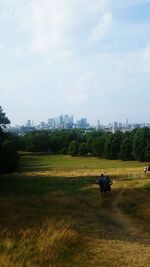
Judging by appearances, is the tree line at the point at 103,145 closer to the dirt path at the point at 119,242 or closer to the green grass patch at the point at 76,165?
the green grass patch at the point at 76,165

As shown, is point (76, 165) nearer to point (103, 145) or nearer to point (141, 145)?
point (141, 145)

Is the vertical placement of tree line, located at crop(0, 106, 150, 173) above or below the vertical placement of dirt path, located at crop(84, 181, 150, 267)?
above

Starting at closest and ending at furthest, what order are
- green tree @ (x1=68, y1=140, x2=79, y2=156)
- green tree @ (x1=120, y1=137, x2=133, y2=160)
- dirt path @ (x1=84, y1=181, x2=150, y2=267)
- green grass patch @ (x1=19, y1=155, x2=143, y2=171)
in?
dirt path @ (x1=84, y1=181, x2=150, y2=267) → green grass patch @ (x1=19, y1=155, x2=143, y2=171) → green tree @ (x1=120, y1=137, x2=133, y2=160) → green tree @ (x1=68, y1=140, x2=79, y2=156)

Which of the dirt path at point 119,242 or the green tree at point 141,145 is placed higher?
the green tree at point 141,145

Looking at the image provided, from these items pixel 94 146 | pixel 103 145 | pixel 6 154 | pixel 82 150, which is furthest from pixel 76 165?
pixel 82 150

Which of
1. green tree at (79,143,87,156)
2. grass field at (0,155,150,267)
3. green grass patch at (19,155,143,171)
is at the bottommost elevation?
green grass patch at (19,155,143,171)

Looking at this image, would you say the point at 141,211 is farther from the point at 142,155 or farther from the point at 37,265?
the point at 142,155

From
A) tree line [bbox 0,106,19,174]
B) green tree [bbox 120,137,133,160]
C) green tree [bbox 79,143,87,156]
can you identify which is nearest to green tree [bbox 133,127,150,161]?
green tree [bbox 120,137,133,160]

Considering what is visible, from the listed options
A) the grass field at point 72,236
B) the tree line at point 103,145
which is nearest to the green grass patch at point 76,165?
the tree line at point 103,145

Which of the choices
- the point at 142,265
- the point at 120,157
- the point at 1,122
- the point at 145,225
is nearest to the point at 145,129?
the point at 120,157

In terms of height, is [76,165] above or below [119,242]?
below

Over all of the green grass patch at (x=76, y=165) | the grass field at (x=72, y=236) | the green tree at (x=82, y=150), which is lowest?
the green grass patch at (x=76, y=165)

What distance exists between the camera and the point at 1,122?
70.5 m

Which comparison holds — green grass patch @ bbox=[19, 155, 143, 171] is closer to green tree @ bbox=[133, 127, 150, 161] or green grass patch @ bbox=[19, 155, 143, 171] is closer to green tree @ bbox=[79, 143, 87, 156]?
green tree @ bbox=[133, 127, 150, 161]
